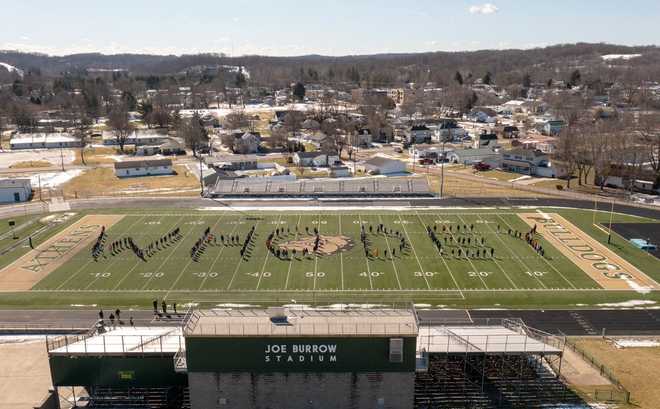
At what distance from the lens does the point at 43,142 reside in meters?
113

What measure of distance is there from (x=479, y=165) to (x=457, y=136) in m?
32.0

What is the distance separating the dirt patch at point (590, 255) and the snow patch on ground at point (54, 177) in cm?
6593

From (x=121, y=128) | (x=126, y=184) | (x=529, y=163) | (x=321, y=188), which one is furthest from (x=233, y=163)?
(x=529, y=163)

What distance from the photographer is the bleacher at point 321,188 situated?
231ft

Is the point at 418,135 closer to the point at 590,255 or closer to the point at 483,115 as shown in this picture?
the point at 483,115

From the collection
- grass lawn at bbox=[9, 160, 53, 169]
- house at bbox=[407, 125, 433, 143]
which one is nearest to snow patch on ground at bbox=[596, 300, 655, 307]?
house at bbox=[407, 125, 433, 143]

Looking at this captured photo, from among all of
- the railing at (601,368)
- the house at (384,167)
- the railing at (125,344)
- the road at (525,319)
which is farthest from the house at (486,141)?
the railing at (125,344)

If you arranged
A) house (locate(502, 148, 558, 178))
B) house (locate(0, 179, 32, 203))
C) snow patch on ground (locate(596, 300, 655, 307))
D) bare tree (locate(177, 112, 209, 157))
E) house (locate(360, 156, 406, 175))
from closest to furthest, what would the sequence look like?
snow patch on ground (locate(596, 300, 655, 307)) < house (locate(0, 179, 32, 203)) < house (locate(502, 148, 558, 178)) < house (locate(360, 156, 406, 175)) < bare tree (locate(177, 112, 209, 157))

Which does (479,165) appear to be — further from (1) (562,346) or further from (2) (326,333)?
(2) (326,333)

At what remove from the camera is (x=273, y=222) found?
57844mm

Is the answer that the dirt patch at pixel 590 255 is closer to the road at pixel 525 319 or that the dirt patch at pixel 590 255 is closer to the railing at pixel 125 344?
the road at pixel 525 319

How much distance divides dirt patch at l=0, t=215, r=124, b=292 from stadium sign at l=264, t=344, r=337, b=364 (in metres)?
26.9

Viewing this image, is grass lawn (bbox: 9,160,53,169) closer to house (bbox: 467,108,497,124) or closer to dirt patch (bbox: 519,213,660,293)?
dirt patch (bbox: 519,213,660,293)

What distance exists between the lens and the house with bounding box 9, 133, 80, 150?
4422 inches
